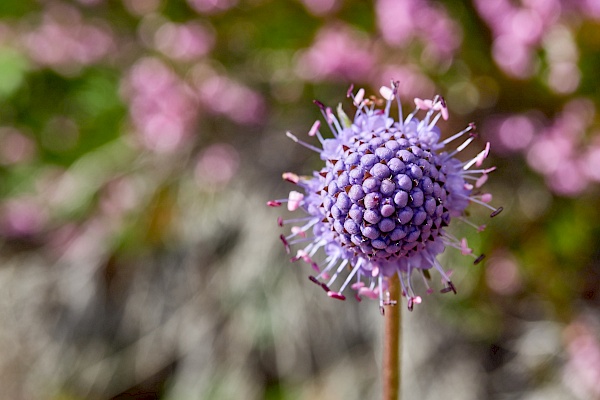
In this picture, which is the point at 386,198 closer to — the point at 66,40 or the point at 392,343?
the point at 392,343

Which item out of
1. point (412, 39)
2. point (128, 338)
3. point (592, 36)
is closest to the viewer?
point (592, 36)

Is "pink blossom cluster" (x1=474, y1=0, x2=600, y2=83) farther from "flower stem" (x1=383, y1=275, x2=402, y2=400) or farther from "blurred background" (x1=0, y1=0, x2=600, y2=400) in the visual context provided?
"flower stem" (x1=383, y1=275, x2=402, y2=400)

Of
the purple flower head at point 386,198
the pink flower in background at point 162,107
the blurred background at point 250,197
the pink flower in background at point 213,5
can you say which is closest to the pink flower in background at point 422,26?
the blurred background at point 250,197

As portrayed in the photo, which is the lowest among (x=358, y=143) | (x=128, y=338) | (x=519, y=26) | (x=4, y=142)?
(x=128, y=338)

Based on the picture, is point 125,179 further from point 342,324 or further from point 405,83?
point 405,83

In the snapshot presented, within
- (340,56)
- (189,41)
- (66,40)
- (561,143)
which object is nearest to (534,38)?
(561,143)

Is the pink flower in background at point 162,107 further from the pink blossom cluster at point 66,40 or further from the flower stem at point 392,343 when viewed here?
the flower stem at point 392,343

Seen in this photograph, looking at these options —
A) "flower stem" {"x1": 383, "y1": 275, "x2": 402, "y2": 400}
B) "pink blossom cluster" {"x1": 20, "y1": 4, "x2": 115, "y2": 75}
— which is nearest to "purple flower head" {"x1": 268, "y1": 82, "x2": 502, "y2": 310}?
"flower stem" {"x1": 383, "y1": 275, "x2": 402, "y2": 400}

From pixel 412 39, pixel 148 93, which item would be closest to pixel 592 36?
pixel 412 39
